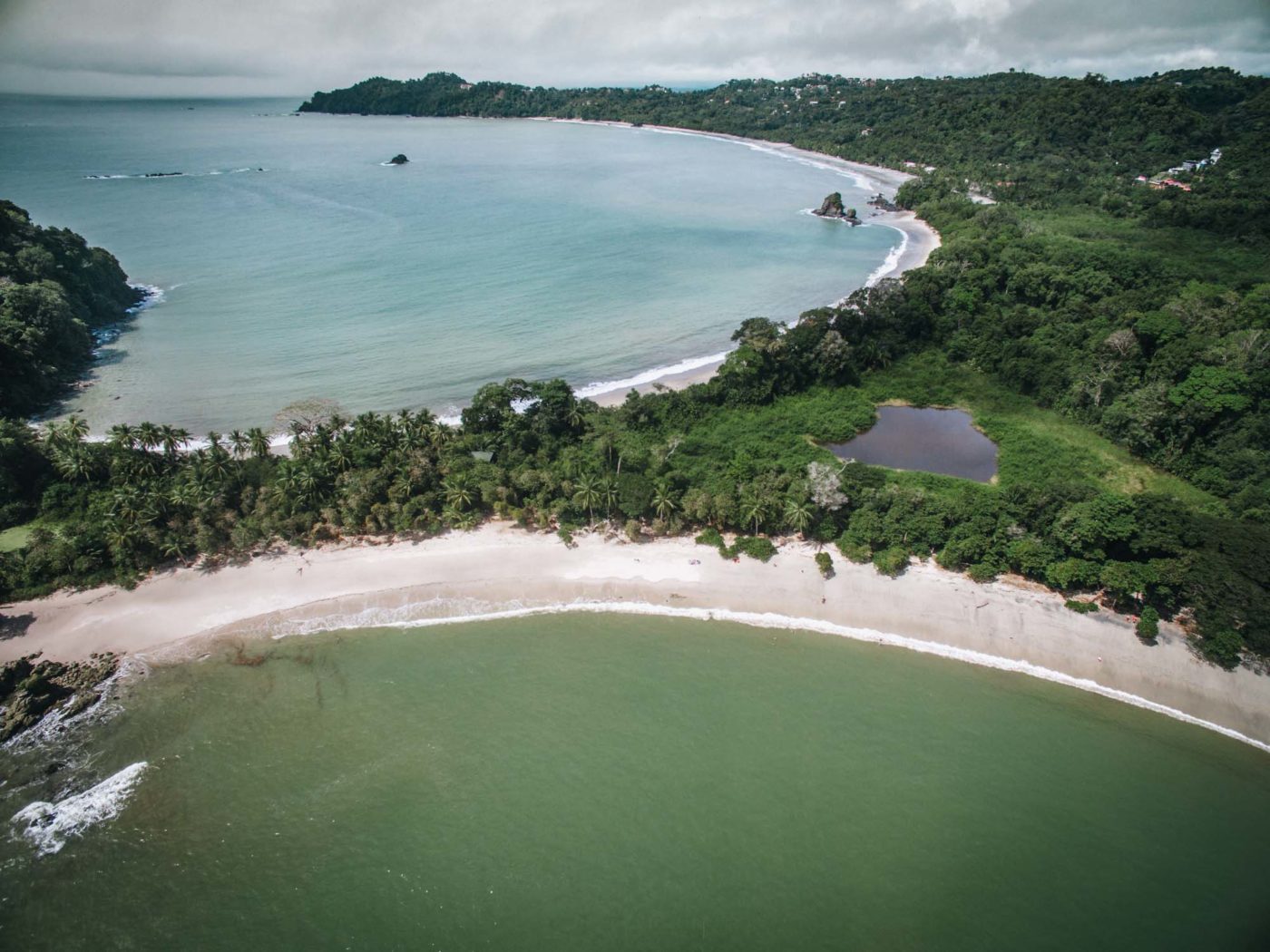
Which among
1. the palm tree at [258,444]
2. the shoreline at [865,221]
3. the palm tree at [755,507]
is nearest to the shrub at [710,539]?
the palm tree at [755,507]

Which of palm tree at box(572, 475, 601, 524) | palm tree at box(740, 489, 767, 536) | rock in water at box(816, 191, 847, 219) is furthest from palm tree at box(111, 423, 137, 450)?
rock in water at box(816, 191, 847, 219)

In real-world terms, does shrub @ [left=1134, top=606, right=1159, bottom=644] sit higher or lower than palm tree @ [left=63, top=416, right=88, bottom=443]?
lower

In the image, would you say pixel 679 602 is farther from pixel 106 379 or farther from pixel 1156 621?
pixel 106 379

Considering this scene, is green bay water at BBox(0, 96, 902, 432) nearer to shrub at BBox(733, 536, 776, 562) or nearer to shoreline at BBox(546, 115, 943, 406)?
shoreline at BBox(546, 115, 943, 406)

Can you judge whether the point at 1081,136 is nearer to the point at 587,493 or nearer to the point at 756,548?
the point at 756,548

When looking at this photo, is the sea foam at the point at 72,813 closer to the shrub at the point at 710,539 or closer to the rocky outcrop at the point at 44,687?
the rocky outcrop at the point at 44,687

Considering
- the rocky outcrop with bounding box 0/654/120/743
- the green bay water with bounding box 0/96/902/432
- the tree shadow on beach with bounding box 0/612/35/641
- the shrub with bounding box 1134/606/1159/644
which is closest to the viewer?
the rocky outcrop with bounding box 0/654/120/743
